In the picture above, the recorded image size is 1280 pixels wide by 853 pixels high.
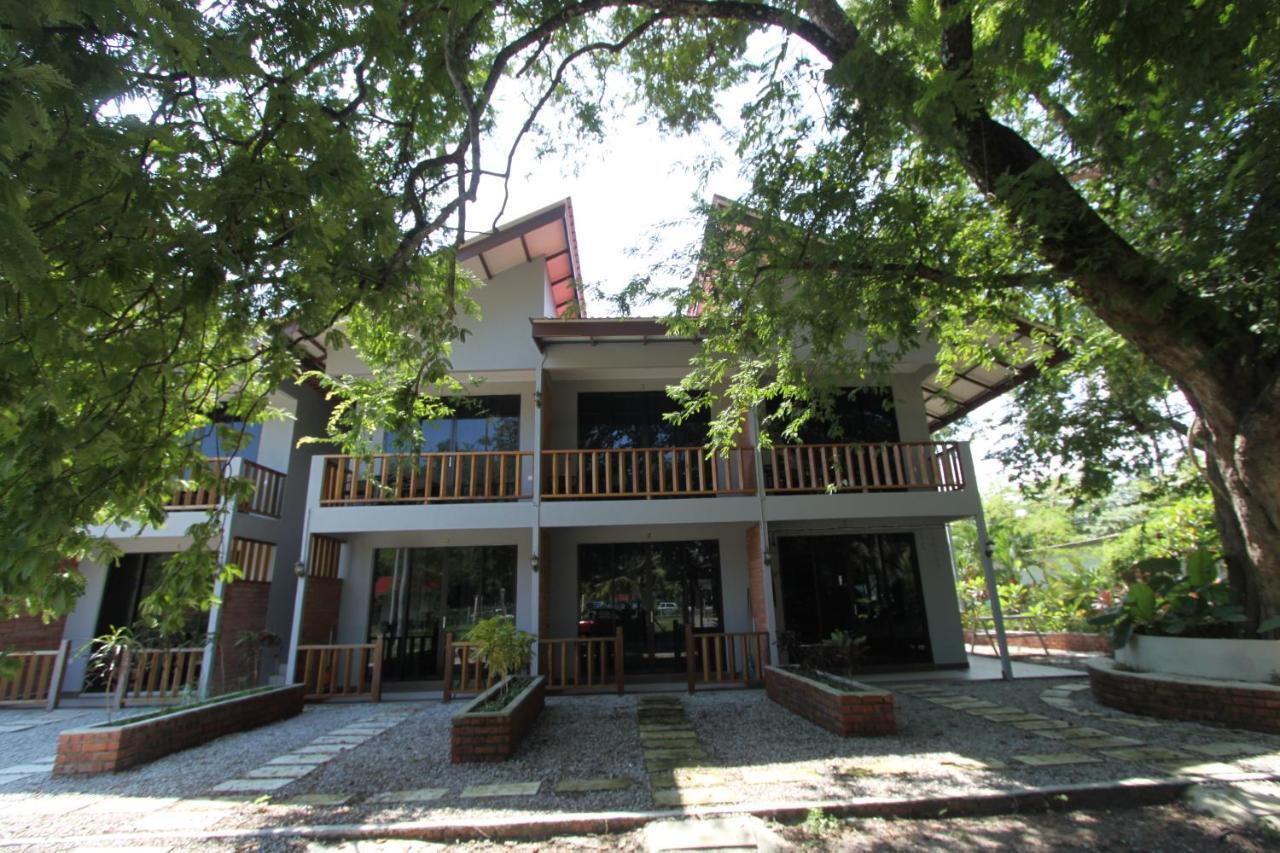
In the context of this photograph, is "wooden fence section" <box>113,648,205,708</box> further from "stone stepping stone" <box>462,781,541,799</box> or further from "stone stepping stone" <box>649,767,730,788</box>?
"stone stepping stone" <box>649,767,730,788</box>

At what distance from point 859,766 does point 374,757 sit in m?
4.60

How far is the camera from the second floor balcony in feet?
32.7

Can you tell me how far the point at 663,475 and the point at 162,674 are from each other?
26.4 ft

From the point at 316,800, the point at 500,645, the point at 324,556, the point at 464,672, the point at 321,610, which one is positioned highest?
the point at 324,556

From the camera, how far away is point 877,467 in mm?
10492

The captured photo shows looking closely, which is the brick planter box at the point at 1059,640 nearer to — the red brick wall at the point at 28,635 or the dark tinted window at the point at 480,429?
the dark tinted window at the point at 480,429

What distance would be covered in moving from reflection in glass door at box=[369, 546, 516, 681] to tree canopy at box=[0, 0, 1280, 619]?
208 inches

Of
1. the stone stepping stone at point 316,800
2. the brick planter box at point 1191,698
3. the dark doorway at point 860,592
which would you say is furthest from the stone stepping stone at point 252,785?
the brick planter box at point 1191,698

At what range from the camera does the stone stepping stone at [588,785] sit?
4938 millimetres

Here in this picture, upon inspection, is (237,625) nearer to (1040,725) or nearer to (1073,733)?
(1040,725)

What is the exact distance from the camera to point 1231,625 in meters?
7.10

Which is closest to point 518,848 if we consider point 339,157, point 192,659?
point 339,157

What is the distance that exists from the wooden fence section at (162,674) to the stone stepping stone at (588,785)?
646 centimetres

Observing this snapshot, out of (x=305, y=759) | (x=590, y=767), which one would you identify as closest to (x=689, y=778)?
(x=590, y=767)
